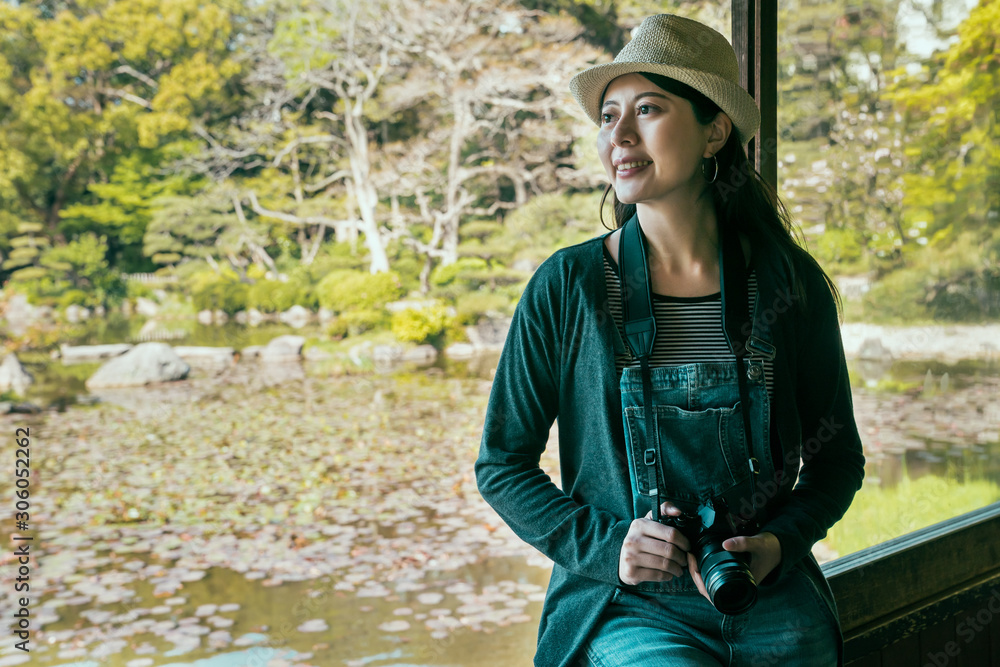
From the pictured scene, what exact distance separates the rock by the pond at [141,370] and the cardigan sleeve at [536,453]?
7427 millimetres

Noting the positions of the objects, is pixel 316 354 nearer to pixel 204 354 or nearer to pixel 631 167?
pixel 204 354

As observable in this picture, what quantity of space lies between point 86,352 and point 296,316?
2.15 m

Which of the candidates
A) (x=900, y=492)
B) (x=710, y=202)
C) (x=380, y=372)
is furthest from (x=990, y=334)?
(x=380, y=372)

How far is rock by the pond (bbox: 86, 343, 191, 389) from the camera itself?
7363 millimetres

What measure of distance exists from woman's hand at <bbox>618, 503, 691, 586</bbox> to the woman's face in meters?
0.31

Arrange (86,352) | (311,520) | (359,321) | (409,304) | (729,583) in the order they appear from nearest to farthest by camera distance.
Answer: (729,583)
(311,520)
(86,352)
(359,321)
(409,304)

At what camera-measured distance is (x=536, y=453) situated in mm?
762

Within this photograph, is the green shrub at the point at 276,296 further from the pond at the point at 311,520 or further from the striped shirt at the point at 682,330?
the striped shirt at the point at 682,330

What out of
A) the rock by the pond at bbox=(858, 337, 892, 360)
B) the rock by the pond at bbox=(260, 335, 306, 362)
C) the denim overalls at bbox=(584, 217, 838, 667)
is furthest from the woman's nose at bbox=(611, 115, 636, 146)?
the rock by the pond at bbox=(260, 335, 306, 362)

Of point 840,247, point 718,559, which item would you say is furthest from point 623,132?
point 840,247

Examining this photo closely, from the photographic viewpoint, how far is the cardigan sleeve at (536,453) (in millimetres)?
718

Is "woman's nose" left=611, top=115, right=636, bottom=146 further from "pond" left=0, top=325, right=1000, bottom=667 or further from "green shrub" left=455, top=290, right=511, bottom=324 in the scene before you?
"green shrub" left=455, top=290, right=511, bottom=324

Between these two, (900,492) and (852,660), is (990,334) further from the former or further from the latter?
(852,660)

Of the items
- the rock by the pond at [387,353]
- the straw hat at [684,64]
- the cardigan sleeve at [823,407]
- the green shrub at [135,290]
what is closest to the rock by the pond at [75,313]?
the green shrub at [135,290]
